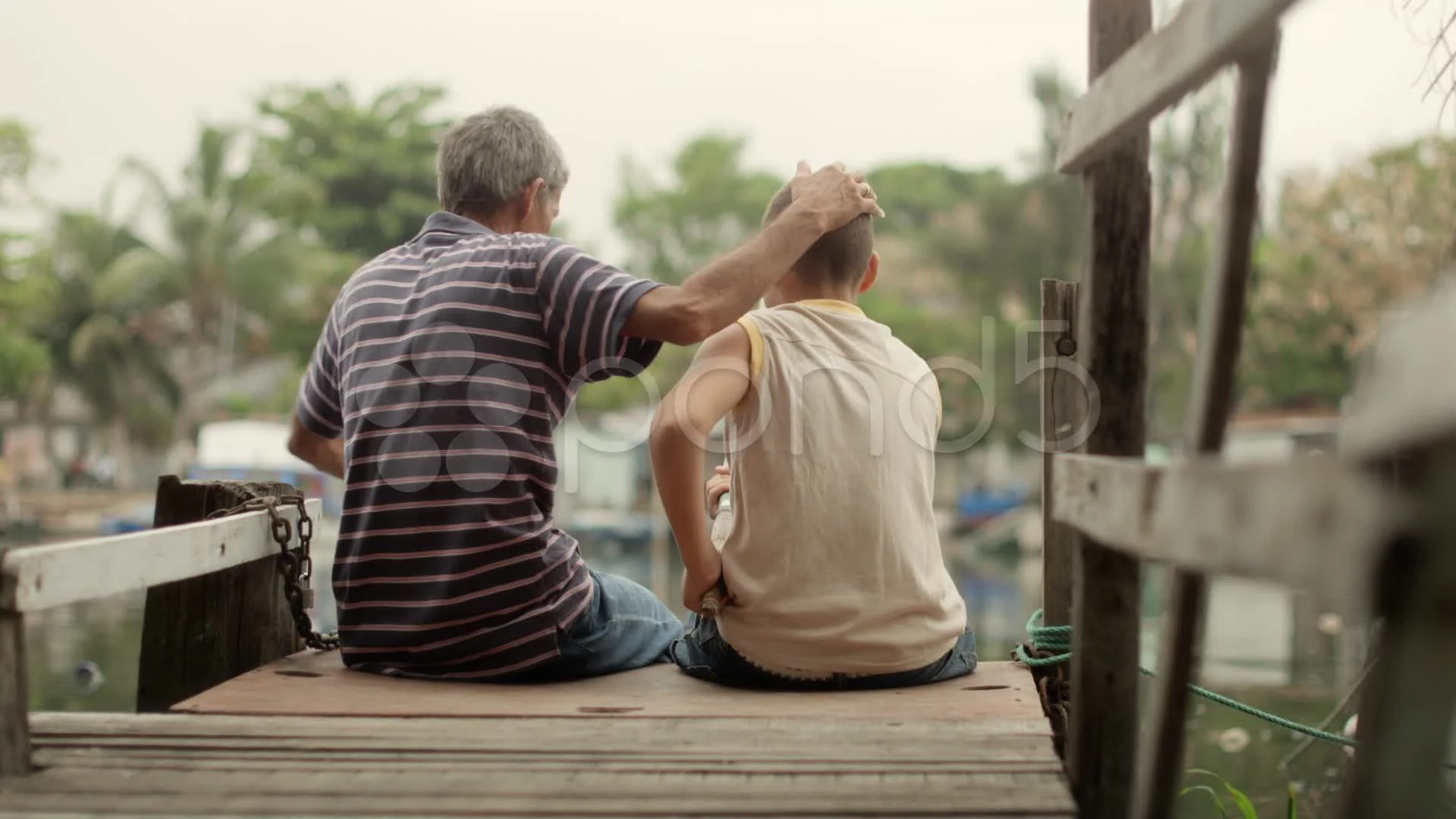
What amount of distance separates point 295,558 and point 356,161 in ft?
104

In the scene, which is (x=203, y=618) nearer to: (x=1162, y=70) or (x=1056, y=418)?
(x=1056, y=418)

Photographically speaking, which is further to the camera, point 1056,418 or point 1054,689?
point 1056,418

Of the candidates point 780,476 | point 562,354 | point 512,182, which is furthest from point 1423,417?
point 512,182

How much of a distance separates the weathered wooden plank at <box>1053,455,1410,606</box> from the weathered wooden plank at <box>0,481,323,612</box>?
1.42 meters

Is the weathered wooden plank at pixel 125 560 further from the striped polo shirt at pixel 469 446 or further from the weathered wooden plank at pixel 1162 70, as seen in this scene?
the weathered wooden plank at pixel 1162 70

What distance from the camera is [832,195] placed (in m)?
2.39

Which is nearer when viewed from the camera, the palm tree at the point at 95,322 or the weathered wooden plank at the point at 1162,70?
the weathered wooden plank at the point at 1162,70

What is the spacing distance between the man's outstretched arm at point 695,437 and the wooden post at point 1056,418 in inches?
30.4

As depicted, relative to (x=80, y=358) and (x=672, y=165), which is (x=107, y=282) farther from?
(x=672, y=165)

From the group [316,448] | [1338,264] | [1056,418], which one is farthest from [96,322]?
[1056,418]

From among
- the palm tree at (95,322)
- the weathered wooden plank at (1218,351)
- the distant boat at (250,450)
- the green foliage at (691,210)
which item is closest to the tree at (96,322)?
the palm tree at (95,322)

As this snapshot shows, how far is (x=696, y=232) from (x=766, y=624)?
2808cm

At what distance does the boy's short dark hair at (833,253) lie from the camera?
2475 millimetres

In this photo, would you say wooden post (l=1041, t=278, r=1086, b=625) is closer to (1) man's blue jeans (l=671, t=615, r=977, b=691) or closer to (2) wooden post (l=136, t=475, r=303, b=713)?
Result: (1) man's blue jeans (l=671, t=615, r=977, b=691)
